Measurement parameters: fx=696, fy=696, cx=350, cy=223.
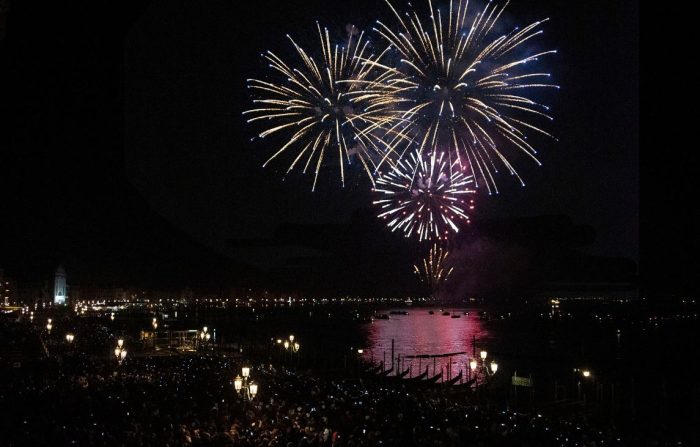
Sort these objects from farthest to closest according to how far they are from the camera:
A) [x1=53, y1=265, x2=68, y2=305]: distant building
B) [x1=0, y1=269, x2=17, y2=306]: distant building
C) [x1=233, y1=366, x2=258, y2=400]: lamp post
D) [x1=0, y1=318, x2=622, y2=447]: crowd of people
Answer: [x1=53, y1=265, x2=68, y2=305]: distant building
[x1=0, y1=269, x2=17, y2=306]: distant building
[x1=233, y1=366, x2=258, y2=400]: lamp post
[x1=0, y1=318, x2=622, y2=447]: crowd of people

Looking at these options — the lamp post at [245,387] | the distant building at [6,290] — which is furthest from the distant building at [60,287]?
the lamp post at [245,387]

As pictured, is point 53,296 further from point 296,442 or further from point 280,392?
point 296,442

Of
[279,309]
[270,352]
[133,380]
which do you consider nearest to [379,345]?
[270,352]

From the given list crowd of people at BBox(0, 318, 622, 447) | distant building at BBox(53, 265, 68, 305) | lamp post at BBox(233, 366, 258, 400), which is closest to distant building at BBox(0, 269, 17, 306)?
distant building at BBox(53, 265, 68, 305)

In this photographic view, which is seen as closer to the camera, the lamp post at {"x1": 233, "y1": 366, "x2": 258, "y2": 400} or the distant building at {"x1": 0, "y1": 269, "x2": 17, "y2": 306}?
the lamp post at {"x1": 233, "y1": 366, "x2": 258, "y2": 400}

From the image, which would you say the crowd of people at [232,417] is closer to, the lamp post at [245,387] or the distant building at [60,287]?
the lamp post at [245,387]

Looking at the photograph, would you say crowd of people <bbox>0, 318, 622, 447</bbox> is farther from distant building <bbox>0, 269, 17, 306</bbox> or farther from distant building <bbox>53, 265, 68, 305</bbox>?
distant building <bbox>53, 265, 68, 305</bbox>
